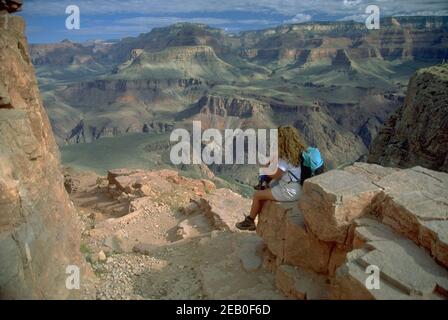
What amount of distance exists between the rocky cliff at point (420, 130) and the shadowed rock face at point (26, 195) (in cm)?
1886

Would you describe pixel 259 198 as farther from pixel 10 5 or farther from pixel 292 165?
pixel 10 5

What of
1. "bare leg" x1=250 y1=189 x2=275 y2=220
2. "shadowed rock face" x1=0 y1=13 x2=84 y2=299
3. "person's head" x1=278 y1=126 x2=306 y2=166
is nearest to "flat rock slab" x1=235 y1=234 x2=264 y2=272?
"bare leg" x1=250 y1=189 x2=275 y2=220

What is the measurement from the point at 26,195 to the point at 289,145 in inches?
199

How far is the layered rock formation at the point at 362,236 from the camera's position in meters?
5.54

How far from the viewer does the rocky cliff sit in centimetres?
2270

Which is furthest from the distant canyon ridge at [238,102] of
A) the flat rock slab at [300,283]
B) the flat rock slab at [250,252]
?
the flat rock slab at [300,283]

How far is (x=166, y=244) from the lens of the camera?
1212cm

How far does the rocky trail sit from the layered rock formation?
2.63 feet

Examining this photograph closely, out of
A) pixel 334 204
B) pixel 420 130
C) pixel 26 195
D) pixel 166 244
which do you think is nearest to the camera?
pixel 334 204

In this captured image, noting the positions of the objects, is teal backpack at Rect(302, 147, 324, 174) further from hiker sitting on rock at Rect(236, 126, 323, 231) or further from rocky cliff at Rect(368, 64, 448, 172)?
rocky cliff at Rect(368, 64, 448, 172)

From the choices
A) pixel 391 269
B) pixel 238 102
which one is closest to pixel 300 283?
pixel 391 269

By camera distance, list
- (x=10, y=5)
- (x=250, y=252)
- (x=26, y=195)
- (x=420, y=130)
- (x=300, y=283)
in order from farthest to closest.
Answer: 1. (x=420, y=130)
2. (x=250, y=252)
3. (x=10, y=5)
4. (x=300, y=283)
5. (x=26, y=195)

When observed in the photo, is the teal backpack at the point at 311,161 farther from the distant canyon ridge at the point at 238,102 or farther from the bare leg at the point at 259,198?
the distant canyon ridge at the point at 238,102
